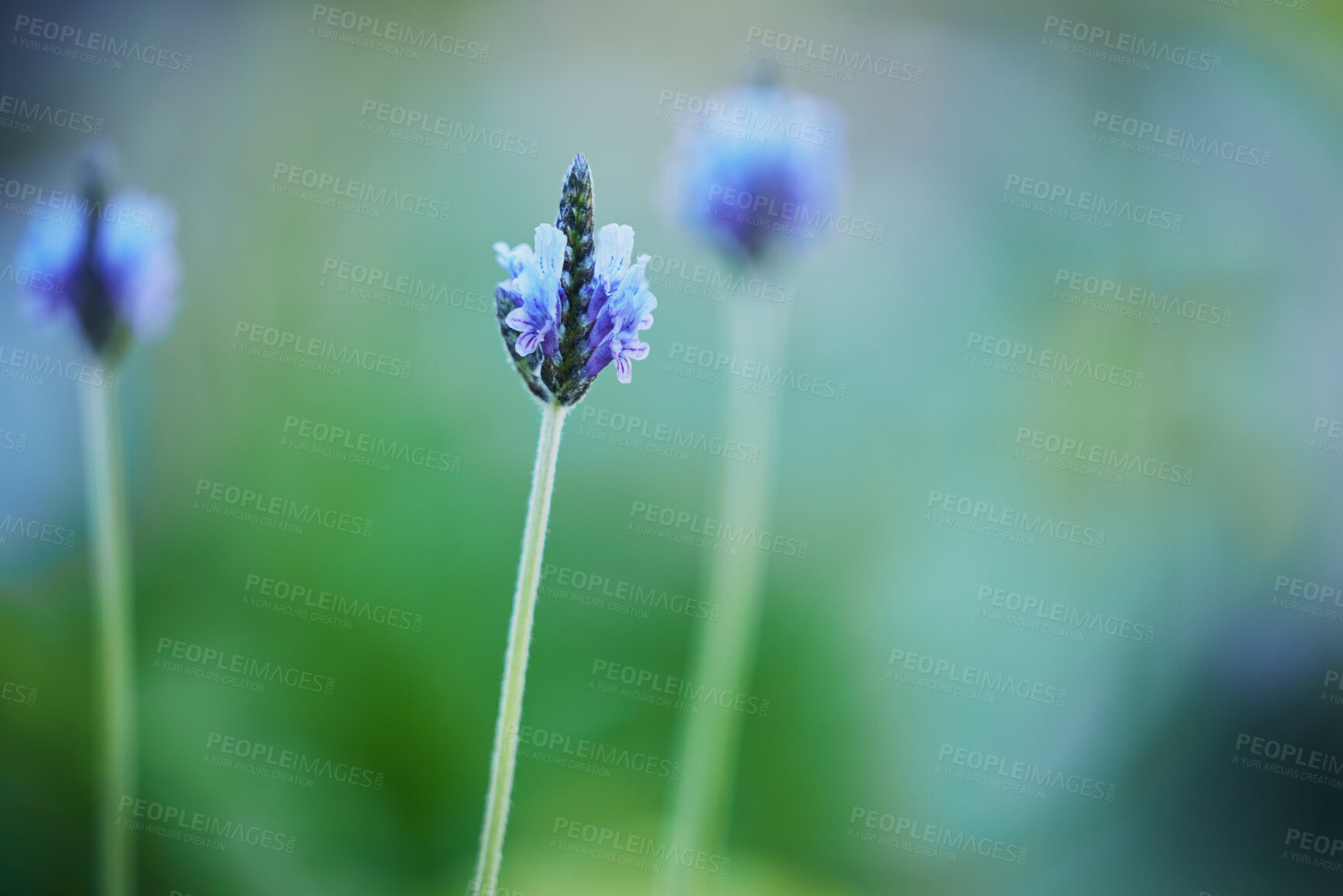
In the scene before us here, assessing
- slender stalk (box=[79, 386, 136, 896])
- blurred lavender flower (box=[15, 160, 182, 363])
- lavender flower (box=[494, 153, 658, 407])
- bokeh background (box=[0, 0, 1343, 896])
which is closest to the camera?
lavender flower (box=[494, 153, 658, 407])

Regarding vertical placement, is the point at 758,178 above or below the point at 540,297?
above

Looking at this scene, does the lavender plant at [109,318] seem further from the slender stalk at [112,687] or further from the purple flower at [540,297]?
the purple flower at [540,297]

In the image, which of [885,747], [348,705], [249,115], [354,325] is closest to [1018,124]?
[885,747]

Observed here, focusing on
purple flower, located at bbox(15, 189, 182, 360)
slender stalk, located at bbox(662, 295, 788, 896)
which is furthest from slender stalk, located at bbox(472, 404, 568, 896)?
purple flower, located at bbox(15, 189, 182, 360)

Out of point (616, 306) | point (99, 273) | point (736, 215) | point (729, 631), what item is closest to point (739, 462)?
point (729, 631)

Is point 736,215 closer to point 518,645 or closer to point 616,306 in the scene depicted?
point 616,306

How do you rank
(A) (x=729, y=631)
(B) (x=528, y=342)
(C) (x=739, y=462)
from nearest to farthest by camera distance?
(B) (x=528, y=342) → (A) (x=729, y=631) → (C) (x=739, y=462)

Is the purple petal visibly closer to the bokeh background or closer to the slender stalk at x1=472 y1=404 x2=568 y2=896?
the slender stalk at x1=472 y1=404 x2=568 y2=896
